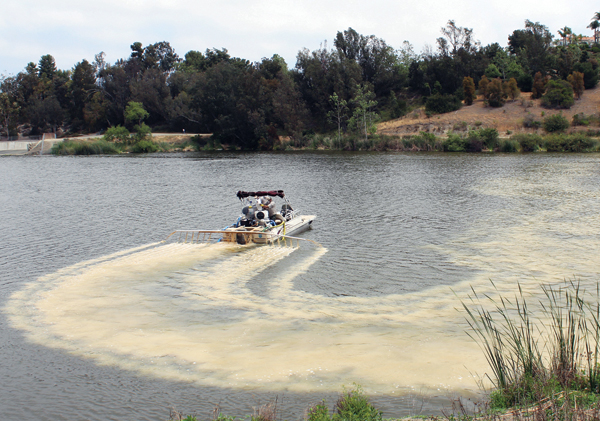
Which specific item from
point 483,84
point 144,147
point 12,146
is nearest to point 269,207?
point 144,147

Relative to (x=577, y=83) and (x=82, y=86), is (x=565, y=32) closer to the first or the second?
(x=577, y=83)

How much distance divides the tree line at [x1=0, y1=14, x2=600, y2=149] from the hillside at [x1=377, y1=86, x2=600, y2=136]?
2.15 meters

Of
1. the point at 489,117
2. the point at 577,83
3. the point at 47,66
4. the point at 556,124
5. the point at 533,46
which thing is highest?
the point at 47,66

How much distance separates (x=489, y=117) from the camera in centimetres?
8188

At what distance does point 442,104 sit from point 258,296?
79896 millimetres

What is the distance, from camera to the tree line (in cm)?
9012

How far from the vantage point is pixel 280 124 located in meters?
94.6

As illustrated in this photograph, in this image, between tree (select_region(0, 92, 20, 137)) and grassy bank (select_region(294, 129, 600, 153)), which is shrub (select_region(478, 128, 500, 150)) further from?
tree (select_region(0, 92, 20, 137))

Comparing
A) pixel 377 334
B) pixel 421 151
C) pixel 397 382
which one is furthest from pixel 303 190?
pixel 421 151

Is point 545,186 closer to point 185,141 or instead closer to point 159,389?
point 159,389

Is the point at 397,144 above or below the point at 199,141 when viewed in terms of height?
below

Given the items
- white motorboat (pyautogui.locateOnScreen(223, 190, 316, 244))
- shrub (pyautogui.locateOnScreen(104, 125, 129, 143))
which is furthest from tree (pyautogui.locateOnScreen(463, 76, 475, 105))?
white motorboat (pyautogui.locateOnScreen(223, 190, 316, 244))

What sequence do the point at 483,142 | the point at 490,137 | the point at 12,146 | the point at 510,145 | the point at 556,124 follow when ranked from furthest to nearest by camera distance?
the point at 12,146 < the point at 556,124 < the point at 483,142 < the point at 490,137 < the point at 510,145

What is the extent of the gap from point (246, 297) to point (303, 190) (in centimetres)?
2463
